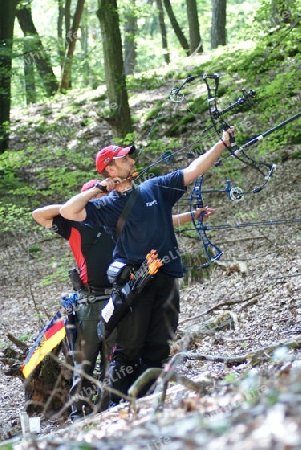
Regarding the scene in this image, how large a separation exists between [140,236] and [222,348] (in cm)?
169

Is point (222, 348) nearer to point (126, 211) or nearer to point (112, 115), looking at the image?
point (126, 211)

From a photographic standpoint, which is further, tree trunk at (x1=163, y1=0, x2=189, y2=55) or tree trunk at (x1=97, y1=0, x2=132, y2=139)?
tree trunk at (x1=163, y1=0, x2=189, y2=55)

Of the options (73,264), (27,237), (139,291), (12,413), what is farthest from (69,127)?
(139,291)

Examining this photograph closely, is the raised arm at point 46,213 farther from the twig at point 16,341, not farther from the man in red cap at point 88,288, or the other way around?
the twig at point 16,341

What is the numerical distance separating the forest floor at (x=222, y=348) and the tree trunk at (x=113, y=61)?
8.62ft

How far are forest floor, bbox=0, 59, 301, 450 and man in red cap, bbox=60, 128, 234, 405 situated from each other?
1.05 feet

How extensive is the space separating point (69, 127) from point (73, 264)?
599 cm

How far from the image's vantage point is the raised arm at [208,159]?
13.8ft

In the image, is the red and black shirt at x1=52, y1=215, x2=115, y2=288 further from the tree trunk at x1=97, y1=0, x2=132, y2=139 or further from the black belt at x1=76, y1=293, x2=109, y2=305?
the tree trunk at x1=97, y1=0, x2=132, y2=139

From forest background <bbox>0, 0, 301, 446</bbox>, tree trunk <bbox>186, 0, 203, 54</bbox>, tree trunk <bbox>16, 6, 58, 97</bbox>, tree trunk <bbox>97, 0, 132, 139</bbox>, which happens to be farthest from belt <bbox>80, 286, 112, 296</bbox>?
tree trunk <bbox>186, 0, 203, 54</bbox>

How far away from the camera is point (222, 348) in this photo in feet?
18.0

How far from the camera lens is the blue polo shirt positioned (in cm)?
433

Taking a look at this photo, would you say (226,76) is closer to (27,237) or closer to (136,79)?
(136,79)

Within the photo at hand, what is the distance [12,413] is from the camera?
5.69 metres
